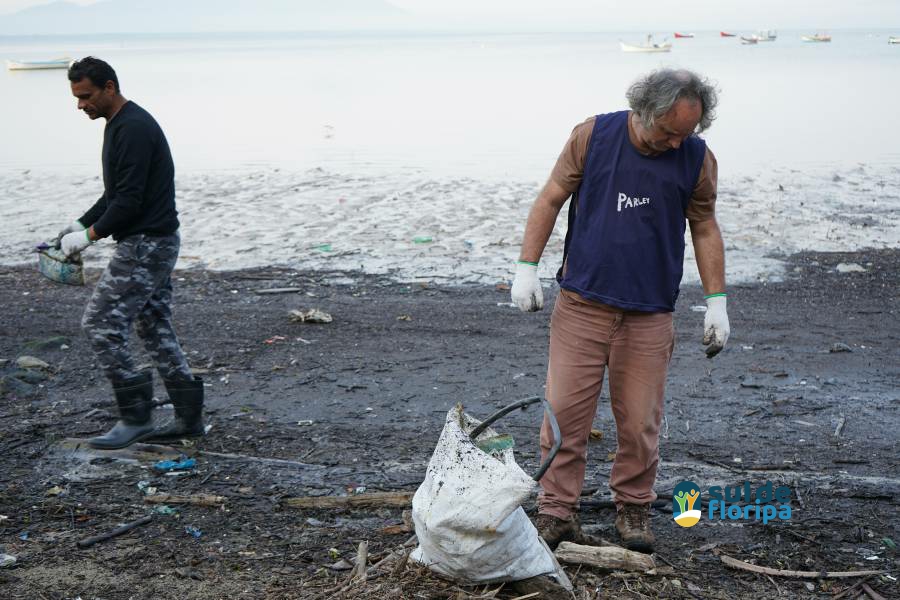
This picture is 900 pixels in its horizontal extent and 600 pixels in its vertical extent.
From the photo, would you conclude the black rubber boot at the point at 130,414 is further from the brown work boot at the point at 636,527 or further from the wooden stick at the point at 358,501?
the brown work boot at the point at 636,527

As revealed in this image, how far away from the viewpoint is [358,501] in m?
4.49

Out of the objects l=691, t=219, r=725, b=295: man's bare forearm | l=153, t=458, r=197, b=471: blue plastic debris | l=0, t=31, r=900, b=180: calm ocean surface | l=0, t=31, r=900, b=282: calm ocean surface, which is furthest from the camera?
l=0, t=31, r=900, b=180: calm ocean surface

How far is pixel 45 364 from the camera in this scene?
6.55 metres

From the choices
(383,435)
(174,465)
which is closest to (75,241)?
(174,465)

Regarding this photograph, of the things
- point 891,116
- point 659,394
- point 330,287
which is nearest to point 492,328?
point 330,287

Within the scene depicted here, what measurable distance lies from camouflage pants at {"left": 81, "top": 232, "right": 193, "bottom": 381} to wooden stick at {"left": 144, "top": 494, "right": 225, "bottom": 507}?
906mm

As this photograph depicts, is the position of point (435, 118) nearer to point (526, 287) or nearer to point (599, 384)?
point (526, 287)

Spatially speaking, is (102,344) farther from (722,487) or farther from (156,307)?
(722,487)

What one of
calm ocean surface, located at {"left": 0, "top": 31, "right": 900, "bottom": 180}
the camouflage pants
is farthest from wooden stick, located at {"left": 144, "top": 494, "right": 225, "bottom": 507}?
calm ocean surface, located at {"left": 0, "top": 31, "right": 900, "bottom": 180}

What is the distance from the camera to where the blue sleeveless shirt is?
3.76 m

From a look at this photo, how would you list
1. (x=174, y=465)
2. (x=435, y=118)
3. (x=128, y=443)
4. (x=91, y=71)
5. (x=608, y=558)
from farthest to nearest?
(x=435, y=118), (x=128, y=443), (x=174, y=465), (x=91, y=71), (x=608, y=558)

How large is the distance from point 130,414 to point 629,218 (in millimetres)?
3107

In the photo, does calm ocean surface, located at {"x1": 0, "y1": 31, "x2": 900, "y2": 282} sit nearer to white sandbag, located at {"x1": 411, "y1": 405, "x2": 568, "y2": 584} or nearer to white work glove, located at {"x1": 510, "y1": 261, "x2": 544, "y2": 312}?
white work glove, located at {"x1": 510, "y1": 261, "x2": 544, "y2": 312}

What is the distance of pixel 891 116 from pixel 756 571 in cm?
2274
